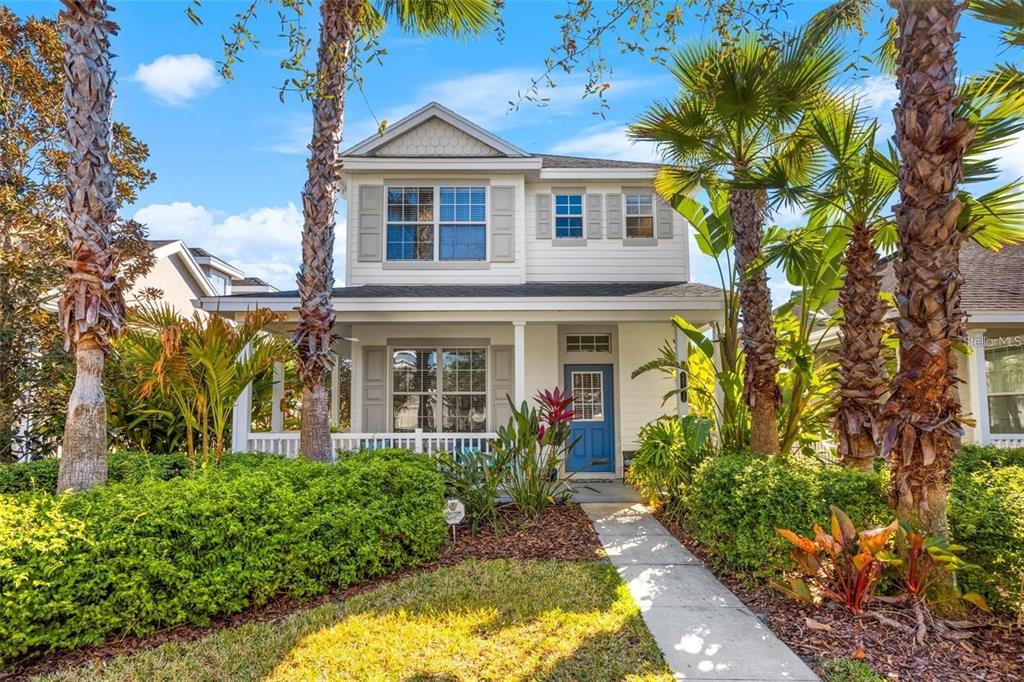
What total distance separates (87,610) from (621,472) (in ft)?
29.0

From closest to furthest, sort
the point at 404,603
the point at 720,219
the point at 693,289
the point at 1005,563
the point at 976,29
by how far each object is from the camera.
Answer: the point at 1005,563 → the point at 404,603 → the point at 976,29 → the point at 720,219 → the point at 693,289

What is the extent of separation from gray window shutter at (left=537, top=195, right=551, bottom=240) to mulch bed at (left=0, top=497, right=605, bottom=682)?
5.74 m

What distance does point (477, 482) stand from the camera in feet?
23.4

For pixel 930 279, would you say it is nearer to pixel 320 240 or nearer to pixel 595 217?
pixel 320 240

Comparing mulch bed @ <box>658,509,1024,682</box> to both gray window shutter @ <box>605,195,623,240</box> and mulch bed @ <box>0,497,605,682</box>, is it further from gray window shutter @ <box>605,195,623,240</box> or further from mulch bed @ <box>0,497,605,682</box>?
gray window shutter @ <box>605,195,623,240</box>

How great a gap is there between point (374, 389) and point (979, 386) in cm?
1056

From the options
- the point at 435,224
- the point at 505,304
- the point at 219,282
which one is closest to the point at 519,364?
the point at 505,304

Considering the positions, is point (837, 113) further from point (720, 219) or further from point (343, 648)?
point (343, 648)

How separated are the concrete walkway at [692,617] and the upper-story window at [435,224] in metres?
6.46

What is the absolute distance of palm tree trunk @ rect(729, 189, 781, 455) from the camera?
7.00 metres

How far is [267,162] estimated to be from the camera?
9039 mm

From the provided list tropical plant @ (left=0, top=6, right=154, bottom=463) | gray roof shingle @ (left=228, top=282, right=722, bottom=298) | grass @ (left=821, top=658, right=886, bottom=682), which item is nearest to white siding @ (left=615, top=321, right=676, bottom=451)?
gray roof shingle @ (left=228, top=282, right=722, bottom=298)

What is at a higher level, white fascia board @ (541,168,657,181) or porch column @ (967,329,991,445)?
white fascia board @ (541,168,657,181)

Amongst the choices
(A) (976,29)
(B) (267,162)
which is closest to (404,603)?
(B) (267,162)
